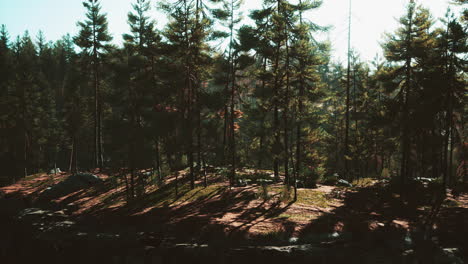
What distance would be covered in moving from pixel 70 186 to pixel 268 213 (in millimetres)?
18684

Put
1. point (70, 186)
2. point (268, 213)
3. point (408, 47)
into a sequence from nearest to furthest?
point (268, 213) < point (408, 47) < point (70, 186)

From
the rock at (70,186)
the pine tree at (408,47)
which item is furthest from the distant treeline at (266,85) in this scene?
the rock at (70,186)

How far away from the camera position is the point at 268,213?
1404 centimetres

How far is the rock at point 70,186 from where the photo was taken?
2264cm

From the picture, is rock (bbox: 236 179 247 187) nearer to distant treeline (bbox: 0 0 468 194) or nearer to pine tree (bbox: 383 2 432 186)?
distant treeline (bbox: 0 0 468 194)

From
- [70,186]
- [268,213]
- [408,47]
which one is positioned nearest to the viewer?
[268,213]

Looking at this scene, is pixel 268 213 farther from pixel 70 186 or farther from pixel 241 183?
pixel 70 186

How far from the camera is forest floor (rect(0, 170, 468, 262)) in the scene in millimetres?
11656

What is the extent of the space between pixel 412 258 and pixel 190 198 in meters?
12.0

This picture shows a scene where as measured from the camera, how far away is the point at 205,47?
62.3 feet

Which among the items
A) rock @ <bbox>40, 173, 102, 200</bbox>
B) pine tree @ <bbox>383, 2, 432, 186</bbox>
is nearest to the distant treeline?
pine tree @ <bbox>383, 2, 432, 186</bbox>

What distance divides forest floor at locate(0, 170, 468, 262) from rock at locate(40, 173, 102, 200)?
1040 millimetres

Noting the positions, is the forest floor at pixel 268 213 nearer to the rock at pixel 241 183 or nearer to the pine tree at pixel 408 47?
the rock at pixel 241 183

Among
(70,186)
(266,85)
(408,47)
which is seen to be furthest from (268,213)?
(70,186)
